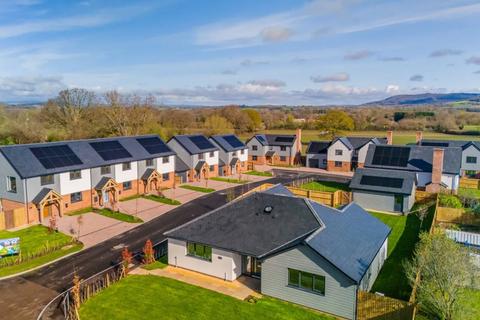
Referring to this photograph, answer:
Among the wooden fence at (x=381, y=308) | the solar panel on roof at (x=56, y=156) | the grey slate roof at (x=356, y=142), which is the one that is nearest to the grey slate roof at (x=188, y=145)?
the solar panel on roof at (x=56, y=156)

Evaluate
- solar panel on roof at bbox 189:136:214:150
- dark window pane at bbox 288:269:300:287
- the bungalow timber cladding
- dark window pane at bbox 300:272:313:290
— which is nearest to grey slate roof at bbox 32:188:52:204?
the bungalow timber cladding

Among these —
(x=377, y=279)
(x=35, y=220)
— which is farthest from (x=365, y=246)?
(x=35, y=220)

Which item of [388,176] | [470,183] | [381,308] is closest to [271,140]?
[388,176]

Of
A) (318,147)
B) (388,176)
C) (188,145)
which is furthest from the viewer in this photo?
(318,147)

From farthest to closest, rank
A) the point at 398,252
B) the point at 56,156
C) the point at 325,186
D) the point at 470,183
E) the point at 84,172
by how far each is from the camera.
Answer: the point at 325,186, the point at 470,183, the point at 84,172, the point at 56,156, the point at 398,252

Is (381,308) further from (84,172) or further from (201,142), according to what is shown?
(201,142)

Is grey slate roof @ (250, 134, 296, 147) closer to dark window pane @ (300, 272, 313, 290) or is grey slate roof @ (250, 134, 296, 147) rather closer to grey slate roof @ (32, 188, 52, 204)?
grey slate roof @ (32, 188, 52, 204)

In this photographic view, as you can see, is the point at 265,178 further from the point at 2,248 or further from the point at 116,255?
the point at 2,248
